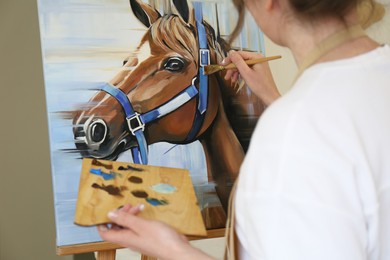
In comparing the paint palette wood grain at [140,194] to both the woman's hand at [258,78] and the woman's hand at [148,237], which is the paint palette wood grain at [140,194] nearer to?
the woman's hand at [148,237]

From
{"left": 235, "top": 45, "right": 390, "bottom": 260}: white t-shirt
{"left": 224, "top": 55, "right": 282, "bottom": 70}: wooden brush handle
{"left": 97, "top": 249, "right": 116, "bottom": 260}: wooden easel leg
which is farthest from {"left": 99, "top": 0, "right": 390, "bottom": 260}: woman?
{"left": 97, "top": 249, "right": 116, "bottom": 260}: wooden easel leg

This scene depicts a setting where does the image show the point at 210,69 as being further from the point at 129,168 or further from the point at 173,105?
the point at 129,168

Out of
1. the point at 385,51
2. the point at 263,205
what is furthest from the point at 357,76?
the point at 263,205

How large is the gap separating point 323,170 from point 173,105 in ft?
2.05

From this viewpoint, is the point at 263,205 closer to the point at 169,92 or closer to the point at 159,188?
the point at 159,188

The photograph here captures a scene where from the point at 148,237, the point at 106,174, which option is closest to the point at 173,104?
the point at 106,174

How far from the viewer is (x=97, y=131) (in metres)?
0.96

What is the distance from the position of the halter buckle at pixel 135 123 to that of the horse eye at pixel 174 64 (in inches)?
5.2

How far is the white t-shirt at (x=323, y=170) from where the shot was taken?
43 centimetres

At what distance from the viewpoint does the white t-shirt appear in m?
0.43

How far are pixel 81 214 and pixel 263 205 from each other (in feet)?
0.94

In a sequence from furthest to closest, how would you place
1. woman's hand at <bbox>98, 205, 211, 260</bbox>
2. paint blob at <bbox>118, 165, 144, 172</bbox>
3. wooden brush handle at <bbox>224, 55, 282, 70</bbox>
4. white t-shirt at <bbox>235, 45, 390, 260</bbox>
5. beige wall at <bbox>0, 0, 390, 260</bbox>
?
beige wall at <bbox>0, 0, 390, 260</bbox>
wooden brush handle at <bbox>224, 55, 282, 70</bbox>
paint blob at <bbox>118, 165, 144, 172</bbox>
woman's hand at <bbox>98, 205, 211, 260</bbox>
white t-shirt at <bbox>235, 45, 390, 260</bbox>

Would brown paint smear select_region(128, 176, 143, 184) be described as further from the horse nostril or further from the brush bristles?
the brush bristles

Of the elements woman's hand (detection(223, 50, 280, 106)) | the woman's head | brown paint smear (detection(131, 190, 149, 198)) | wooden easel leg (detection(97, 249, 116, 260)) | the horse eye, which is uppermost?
the woman's head
